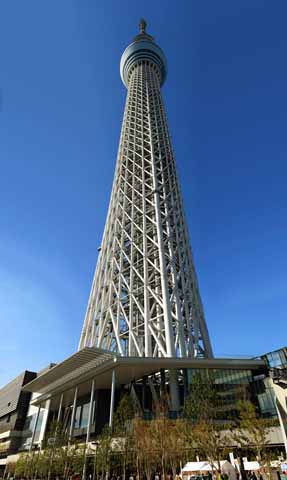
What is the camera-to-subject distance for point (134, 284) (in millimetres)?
48500

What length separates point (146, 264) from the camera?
47.6 meters

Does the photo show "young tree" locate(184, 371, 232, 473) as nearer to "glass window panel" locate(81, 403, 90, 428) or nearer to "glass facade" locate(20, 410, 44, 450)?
"glass window panel" locate(81, 403, 90, 428)

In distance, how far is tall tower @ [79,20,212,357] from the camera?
1650 inches

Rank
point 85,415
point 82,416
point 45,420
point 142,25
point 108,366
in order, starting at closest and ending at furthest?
point 108,366 → point 85,415 → point 82,416 → point 45,420 → point 142,25

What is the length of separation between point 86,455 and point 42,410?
81.7 ft

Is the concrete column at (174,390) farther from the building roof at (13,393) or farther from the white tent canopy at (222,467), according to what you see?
the building roof at (13,393)

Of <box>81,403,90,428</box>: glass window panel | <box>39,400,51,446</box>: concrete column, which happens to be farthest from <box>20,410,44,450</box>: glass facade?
<box>81,403,90,428</box>: glass window panel

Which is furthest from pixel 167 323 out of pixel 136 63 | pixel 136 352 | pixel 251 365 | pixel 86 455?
pixel 136 63

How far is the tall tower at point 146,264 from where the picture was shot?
41906mm

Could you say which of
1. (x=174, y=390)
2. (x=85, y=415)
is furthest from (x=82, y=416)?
(x=174, y=390)

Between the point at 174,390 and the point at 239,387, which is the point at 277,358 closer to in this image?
the point at 239,387

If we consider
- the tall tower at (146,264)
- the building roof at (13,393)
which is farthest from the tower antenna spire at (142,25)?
the building roof at (13,393)

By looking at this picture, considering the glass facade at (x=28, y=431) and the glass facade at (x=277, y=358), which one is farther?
the glass facade at (x=28, y=431)

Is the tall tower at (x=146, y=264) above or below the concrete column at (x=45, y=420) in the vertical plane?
above
